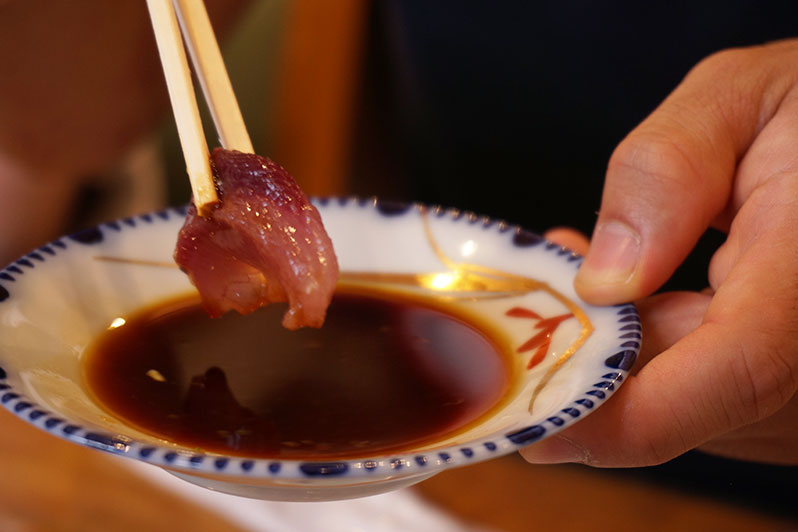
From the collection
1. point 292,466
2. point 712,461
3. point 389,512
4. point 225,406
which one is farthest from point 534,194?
point 292,466

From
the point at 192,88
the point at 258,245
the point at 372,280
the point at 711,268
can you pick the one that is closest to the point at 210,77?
the point at 192,88

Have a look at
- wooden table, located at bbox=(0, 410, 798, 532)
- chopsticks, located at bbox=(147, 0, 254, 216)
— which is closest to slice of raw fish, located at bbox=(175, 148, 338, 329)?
chopsticks, located at bbox=(147, 0, 254, 216)

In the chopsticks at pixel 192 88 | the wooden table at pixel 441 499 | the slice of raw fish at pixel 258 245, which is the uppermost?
the chopsticks at pixel 192 88

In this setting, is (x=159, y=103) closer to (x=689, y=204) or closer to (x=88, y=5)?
(x=88, y=5)

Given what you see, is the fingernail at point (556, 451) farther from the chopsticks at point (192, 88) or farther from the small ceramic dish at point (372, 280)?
the chopsticks at point (192, 88)

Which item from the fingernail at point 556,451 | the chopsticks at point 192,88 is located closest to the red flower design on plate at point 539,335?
the fingernail at point 556,451

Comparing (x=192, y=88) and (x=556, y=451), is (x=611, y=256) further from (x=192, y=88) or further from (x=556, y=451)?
(x=192, y=88)
